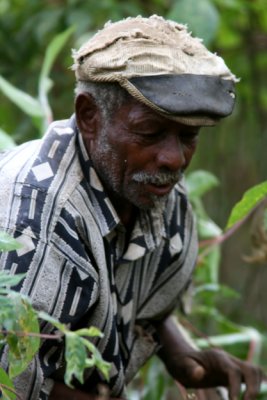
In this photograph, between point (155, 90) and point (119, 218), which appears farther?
point (119, 218)

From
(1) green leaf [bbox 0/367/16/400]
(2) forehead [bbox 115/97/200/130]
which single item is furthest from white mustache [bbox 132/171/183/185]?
(1) green leaf [bbox 0/367/16/400]

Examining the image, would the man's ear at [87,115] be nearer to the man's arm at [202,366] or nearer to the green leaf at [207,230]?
the man's arm at [202,366]

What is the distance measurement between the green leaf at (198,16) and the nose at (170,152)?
148 centimetres

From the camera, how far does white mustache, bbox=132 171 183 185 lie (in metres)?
2.51

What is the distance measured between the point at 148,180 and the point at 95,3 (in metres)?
1.96

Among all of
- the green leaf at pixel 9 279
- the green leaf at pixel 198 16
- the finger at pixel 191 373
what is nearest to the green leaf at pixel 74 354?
the green leaf at pixel 9 279

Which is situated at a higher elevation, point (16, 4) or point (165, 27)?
point (165, 27)

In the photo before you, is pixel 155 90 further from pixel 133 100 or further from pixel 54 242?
pixel 54 242

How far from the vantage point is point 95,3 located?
14.3 feet

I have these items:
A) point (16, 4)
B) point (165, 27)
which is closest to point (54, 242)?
point (165, 27)

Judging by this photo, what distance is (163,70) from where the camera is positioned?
2434 mm

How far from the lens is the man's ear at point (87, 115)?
256cm

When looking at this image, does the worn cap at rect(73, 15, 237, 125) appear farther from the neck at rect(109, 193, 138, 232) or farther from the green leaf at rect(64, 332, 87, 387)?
the green leaf at rect(64, 332, 87, 387)

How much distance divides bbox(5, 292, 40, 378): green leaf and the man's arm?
2.91 feet
